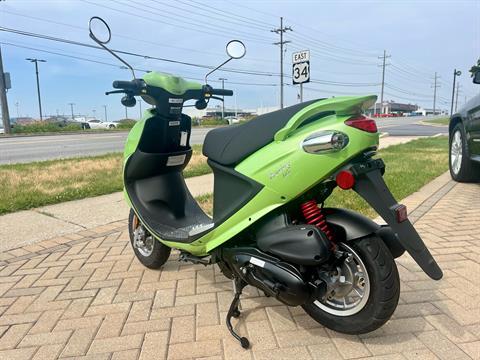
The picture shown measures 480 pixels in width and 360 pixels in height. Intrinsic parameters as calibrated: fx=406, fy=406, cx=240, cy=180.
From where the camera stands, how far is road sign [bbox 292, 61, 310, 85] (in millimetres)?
7648

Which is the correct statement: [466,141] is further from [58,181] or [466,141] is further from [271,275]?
[58,181]

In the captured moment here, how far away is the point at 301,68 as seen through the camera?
7.72 meters

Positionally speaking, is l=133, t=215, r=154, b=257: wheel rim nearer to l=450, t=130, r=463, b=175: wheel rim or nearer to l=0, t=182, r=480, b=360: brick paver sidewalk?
l=0, t=182, r=480, b=360: brick paver sidewalk

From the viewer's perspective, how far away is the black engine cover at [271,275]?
2039 mm

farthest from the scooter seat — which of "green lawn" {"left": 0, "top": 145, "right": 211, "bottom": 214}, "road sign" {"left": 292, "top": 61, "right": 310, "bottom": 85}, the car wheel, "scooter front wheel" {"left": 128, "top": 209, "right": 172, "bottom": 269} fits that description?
"road sign" {"left": 292, "top": 61, "right": 310, "bottom": 85}

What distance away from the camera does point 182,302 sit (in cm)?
271

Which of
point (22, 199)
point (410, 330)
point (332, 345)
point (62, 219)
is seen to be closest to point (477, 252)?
point (410, 330)

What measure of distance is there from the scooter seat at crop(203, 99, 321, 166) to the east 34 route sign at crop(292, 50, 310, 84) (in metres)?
5.62

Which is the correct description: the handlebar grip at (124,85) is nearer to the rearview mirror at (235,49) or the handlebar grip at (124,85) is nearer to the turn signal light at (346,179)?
the rearview mirror at (235,49)

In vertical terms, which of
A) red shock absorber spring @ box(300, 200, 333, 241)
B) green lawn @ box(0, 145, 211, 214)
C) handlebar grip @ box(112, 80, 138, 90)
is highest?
handlebar grip @ box(112, 80, 138, 90)

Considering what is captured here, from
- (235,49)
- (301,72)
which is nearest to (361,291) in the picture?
(235,49)

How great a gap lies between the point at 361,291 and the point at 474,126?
14.0 feet

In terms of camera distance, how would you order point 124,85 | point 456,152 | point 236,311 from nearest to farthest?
point 236,311
point 124,85
point 456,152

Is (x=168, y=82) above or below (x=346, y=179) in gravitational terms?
above
